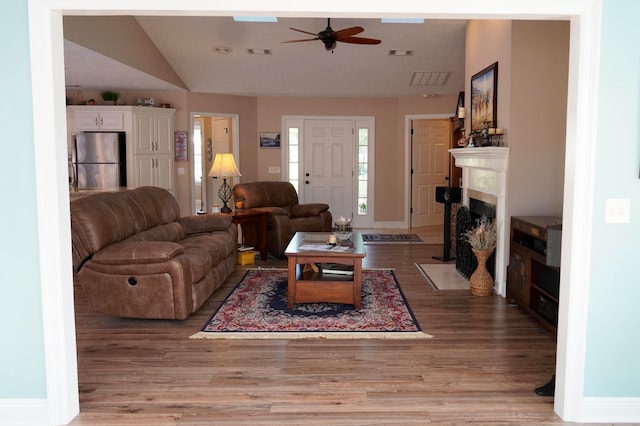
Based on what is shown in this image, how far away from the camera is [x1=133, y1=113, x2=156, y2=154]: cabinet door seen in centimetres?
799

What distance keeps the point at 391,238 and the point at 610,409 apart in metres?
5.95

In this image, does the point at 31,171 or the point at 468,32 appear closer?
the point at 31,171

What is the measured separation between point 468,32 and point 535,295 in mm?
3464

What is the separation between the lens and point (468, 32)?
636 cm

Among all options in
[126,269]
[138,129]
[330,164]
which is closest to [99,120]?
[138,129]

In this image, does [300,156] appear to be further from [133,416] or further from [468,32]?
[133,416]

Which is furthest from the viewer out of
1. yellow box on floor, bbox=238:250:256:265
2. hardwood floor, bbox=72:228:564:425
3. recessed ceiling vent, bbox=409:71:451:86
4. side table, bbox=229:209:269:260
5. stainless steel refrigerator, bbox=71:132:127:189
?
recessed ceiling vent, bbox=409:71:451:86

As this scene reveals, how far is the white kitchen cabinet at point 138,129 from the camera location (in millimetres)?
7934

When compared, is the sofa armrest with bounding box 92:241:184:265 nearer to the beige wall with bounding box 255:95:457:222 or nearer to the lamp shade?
the lamp shade

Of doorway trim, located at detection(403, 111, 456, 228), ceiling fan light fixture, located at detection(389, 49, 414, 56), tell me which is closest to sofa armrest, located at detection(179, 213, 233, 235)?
ceiling fan light fixture, located at detection(389, 49, 414, 56)

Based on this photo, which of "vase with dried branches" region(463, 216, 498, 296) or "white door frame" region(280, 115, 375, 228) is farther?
"white door frame" region(280, 115, 375, 228)

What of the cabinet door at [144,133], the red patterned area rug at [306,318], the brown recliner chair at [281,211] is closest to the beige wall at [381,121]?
the brown recliner chair at [281,211]

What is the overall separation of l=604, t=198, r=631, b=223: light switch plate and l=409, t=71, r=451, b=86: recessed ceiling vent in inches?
234

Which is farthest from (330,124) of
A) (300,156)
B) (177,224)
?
(177,224)
